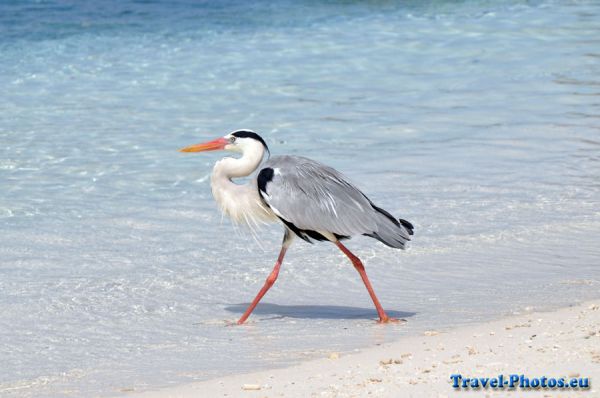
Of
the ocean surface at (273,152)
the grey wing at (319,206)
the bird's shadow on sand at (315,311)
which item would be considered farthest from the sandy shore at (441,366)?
the grey wing at (319,206)

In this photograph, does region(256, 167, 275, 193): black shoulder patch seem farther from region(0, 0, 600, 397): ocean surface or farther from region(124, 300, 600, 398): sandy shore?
region(124, 300, 600, 398): sandy shore

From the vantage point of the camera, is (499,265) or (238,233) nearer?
(499,265)

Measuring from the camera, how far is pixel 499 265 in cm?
789

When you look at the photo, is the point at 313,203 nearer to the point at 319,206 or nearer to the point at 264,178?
the point at 319,206

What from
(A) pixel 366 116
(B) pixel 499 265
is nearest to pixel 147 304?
(B) pixel 499 265

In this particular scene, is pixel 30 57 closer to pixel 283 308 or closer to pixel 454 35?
pixel 454 35

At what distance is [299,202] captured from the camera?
707cm

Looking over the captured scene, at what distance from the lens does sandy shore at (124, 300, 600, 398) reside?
16.4 feet

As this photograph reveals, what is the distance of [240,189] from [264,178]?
0.22 m

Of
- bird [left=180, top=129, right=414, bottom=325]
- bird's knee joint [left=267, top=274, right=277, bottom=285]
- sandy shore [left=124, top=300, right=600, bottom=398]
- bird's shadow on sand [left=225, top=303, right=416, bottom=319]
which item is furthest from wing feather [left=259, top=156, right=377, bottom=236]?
sandy shore [left=124, top=300, right=600, bottom=398]

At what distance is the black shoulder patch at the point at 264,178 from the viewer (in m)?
7.13

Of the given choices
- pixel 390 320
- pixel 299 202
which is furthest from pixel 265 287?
pixel 390 320

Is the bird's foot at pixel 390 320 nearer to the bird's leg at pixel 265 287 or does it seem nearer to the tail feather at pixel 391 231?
the tail feather at pixel 391 231

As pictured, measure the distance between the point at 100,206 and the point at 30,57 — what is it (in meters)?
7.32
